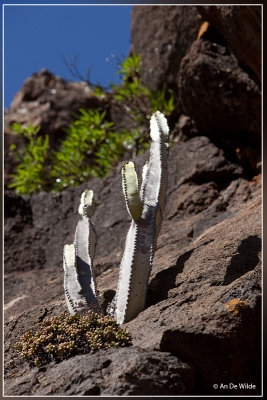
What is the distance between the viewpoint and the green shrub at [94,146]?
7.36 meters

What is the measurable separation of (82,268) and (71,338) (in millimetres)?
691

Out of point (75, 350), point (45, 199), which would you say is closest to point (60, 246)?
point (45, 199)

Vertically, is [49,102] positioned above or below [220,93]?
above

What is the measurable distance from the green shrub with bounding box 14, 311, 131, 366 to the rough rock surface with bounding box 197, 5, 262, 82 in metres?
2.88

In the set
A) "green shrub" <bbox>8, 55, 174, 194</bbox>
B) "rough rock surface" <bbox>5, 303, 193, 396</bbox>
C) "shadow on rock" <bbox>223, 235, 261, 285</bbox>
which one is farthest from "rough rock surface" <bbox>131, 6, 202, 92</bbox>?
"rough rock surface" <bbox>5, 303, 193, 396</bbox>

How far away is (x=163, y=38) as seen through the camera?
7562mm

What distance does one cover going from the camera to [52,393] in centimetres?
302

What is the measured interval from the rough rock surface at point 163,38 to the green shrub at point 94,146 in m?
0.16

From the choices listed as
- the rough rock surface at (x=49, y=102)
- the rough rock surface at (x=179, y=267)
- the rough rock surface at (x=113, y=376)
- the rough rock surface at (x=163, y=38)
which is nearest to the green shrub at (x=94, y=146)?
the rough rock surface at (x=163, y=38)

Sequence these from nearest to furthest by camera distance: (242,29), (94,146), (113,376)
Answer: (113,376) < (242,29) < (94,146)

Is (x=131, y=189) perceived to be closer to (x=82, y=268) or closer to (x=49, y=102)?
(x=82, y=268)

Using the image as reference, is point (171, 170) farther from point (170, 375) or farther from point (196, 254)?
point (170, 375)
